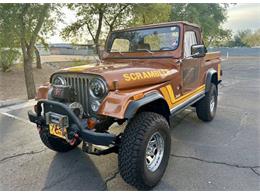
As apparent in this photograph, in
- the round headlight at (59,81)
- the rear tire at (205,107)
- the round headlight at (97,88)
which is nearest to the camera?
the round headlight at (97,88)

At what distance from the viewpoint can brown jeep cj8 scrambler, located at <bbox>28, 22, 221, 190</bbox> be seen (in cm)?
265

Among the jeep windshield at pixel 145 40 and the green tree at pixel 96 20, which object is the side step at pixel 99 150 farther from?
the green tree at pixel 96 20

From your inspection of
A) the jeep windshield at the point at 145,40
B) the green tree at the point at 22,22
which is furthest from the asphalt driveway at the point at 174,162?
the green tree at the point at 22,22

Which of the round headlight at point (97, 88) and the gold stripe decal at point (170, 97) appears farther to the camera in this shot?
the gold stripe decal at point (170, 97)

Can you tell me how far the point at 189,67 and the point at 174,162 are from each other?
5.12 ft

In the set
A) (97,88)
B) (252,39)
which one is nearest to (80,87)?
(97,88)

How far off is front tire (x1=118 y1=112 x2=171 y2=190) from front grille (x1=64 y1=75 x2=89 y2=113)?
60 centimetres

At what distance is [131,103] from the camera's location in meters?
2.66

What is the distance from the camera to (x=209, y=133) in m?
4.51

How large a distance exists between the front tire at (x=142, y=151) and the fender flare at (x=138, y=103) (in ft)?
0.60

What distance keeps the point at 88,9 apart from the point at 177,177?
9.27 metres

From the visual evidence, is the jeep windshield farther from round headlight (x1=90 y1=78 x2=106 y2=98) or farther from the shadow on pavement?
the shadow on pavement

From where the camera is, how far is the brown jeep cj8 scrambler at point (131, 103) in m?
2.65
